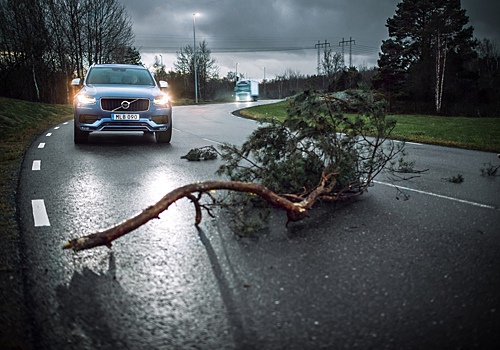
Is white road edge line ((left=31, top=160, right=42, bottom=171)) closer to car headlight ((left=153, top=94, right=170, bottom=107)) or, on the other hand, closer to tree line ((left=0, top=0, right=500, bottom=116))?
car headlight ((left=153, top=94, right=170, bottom=107))

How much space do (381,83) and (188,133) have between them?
3657cm

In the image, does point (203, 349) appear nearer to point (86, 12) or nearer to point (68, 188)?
point (68, 188)

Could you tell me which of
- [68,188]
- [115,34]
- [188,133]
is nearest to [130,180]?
[68,188]

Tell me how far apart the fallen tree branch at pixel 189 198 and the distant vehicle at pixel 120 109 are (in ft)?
23.1

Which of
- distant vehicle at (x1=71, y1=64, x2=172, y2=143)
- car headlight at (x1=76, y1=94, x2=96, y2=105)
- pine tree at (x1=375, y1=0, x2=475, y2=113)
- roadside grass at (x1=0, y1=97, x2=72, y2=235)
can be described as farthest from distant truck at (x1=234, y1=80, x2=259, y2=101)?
car headlight at (x1=76, y1=94, x2=96, y2=105)

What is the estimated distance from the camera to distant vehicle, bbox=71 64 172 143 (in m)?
10.8

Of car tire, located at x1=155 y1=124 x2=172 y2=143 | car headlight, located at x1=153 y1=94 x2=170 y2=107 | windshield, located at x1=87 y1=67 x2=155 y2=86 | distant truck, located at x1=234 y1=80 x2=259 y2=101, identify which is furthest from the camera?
distant truck, located at x1=234 y1=80 x2=259 y2=101

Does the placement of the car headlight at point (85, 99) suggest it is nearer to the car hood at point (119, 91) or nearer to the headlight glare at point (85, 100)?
the headlight glare at point (85, 100)

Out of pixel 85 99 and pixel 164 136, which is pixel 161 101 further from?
pixel 85 99

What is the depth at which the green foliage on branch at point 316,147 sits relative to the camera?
18.1 ft

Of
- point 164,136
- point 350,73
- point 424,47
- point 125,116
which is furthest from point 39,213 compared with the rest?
point 350,73

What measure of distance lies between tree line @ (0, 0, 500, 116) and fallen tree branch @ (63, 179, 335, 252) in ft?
108

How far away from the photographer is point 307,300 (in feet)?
9.41

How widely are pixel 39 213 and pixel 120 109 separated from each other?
6.32m
